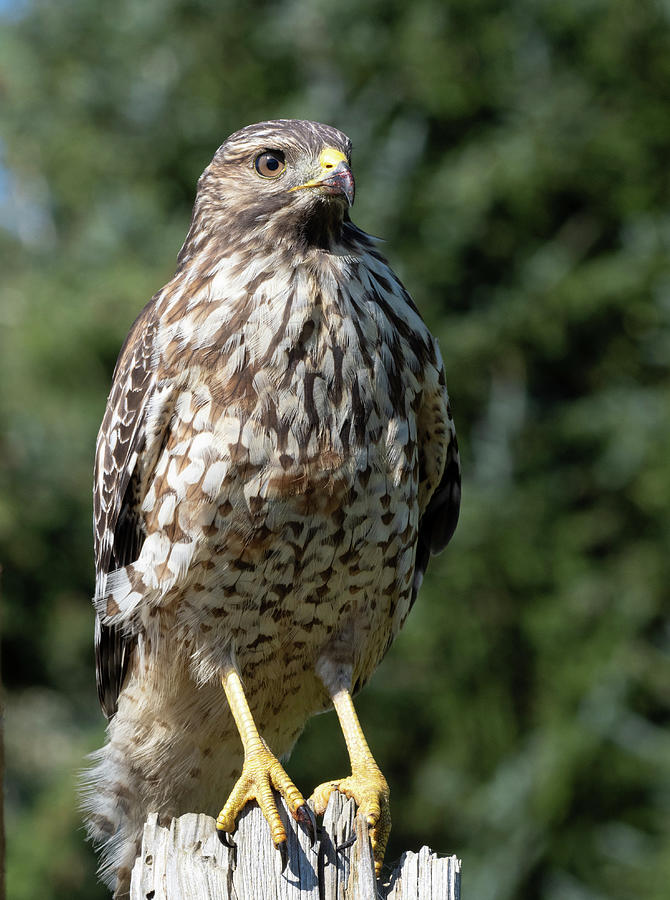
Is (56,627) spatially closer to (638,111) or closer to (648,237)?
(648,237)

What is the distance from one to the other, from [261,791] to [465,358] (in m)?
5.49

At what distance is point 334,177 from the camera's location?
2676 millimetres

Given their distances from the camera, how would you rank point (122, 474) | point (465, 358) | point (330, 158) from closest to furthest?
point (330, 158), point (122, 474), point (465, 358)

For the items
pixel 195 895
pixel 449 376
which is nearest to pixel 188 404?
pixel 195 895

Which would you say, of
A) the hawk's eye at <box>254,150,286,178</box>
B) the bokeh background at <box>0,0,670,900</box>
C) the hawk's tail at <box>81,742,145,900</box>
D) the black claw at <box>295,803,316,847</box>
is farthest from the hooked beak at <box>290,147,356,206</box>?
the bokeh background at <box>0,0,670,900</box>

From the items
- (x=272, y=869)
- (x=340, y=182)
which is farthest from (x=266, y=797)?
(x=340, y=182)

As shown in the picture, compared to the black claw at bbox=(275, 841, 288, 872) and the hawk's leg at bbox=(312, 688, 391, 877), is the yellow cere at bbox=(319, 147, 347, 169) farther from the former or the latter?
the black claw at bbox=(275, 841, 288, 872)

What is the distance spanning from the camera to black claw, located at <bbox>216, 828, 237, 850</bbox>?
7.04 feet

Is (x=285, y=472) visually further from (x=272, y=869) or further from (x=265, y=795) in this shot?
(x=272, y=869)

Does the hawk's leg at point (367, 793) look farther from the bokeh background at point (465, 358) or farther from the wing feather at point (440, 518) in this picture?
the bokeh background at point (465, 358)

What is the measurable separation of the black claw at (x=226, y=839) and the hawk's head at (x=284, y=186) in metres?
1.42

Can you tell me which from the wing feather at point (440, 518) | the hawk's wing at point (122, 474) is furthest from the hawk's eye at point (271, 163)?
the wing feather at point (440, 518)

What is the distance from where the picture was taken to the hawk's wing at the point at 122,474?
2770 mm

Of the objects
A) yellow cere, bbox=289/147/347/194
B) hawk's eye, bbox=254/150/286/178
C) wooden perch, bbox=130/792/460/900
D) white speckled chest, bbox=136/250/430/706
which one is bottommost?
wooden perch, bbox=130/792/460/900
